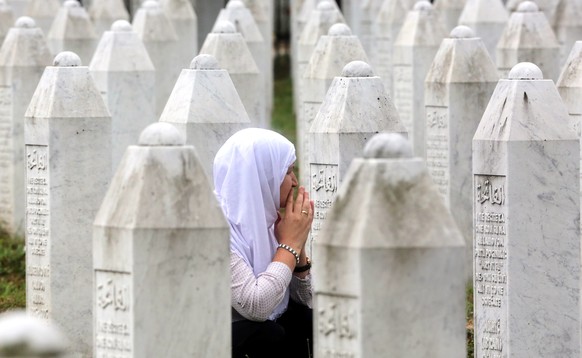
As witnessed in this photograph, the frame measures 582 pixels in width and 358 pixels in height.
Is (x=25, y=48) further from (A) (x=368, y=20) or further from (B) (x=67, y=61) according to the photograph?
(A) (x=368, y=20)

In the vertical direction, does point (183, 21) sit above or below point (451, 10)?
below

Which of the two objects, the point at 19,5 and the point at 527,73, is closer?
the point at 527,73

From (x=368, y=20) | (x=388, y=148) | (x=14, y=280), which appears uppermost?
(x=368, y=20)

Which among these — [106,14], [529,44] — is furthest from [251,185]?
[106,14]

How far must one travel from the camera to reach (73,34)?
673 inches

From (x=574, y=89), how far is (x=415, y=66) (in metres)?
5.21

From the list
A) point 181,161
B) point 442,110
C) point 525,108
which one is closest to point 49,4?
point 442,110

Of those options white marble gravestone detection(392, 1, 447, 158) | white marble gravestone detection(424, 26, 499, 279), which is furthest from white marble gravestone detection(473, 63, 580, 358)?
white marble gravestone detection(392, 1, 447, 158)

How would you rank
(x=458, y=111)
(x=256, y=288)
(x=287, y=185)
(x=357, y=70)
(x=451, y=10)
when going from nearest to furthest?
(x=256, y=288)
(x=287, y=185)
(x=357, y=70)
(x=458, y=111)
(x=451, y=10)

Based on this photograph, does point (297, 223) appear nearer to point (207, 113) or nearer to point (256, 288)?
point (256, 288)

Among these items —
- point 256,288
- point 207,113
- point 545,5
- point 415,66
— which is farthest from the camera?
point 545,5

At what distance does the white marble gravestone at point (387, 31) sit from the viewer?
1909 cm

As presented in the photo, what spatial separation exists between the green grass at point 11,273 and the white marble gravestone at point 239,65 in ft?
6.63

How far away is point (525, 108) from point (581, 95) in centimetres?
177
